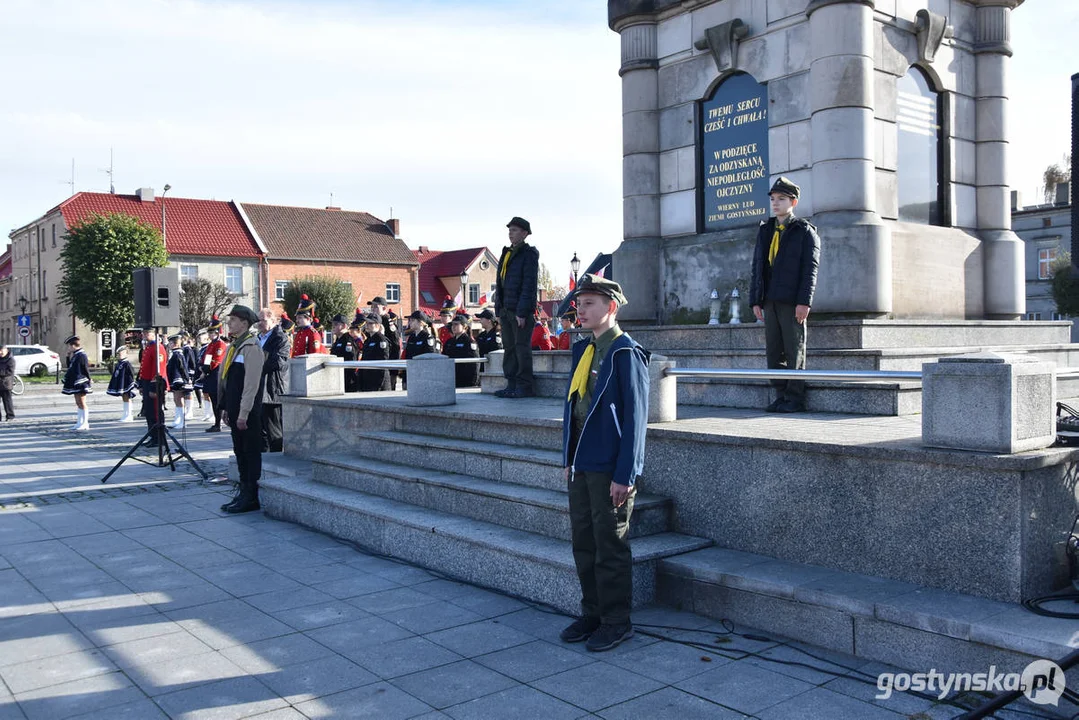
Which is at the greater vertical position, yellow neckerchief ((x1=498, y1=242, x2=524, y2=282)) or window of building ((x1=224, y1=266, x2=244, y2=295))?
window of building ((x1=224, y1=266, x2=244, y2=295))

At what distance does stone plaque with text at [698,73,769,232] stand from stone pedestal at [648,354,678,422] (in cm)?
384

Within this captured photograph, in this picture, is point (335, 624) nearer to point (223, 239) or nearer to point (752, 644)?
point (752, 644)

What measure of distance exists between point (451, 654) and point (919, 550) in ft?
9.01

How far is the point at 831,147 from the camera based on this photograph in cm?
892

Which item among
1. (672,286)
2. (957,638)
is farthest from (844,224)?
(957,638)

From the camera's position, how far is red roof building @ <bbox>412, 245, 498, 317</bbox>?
73500mm

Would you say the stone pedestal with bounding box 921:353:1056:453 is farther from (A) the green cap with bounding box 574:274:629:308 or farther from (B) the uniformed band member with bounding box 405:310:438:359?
(B) the uniformed band member with bounding box 405:310:438:359

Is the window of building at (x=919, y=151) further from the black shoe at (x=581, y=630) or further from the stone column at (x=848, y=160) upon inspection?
the black shoe at (x=581, y=630)

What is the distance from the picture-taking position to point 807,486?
18.3 ft

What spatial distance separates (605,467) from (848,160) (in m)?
5.30

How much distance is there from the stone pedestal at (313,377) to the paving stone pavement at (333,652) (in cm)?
Answer: 339

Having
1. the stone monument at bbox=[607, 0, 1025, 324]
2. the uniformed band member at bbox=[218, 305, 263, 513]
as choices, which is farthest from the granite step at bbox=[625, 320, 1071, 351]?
the uniformed band member at bbox=[218, 305, 263, 513]

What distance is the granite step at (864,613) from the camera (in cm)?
424

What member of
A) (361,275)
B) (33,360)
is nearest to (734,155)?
(33,360)
